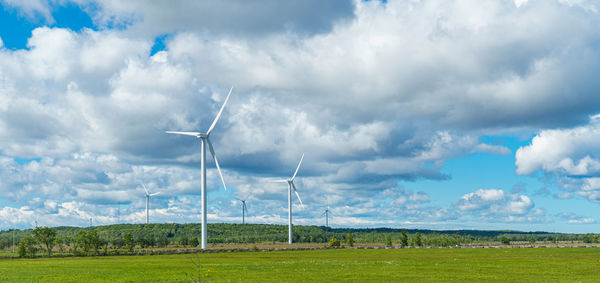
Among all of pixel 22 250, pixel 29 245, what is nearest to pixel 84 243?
pixel 22 250

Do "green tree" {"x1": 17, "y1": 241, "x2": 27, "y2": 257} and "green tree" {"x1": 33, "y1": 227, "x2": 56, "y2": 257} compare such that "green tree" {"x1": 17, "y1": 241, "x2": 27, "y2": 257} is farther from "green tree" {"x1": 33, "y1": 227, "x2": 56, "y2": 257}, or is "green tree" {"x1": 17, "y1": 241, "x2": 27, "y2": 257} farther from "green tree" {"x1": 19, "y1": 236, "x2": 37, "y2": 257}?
"green tree" {"x1": 33, "y1": 227, "x2": 56, "y2": 257}

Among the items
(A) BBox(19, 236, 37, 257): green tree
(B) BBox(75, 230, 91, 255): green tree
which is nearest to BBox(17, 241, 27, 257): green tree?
(A) BBox(19, 236, 37, 257): green tree

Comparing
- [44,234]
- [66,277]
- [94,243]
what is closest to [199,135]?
[94,243]

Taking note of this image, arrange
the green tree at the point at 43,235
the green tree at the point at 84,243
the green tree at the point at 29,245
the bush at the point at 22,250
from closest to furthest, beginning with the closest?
the bush at the point at 22,250, the green tree at the point at 29,245, the green tree at the point at 84,243, the green tree at the point at 43,235

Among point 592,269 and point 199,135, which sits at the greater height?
point 199,135

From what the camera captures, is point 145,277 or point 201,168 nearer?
point 145,277

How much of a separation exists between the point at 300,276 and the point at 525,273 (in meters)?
27.7

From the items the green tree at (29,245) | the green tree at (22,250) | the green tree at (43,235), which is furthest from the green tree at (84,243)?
the green tree at (22,250)

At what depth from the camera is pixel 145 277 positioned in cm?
6412

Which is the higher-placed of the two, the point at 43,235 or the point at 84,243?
the point at 43,235

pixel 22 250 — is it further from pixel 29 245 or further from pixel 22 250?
pixel 29 245

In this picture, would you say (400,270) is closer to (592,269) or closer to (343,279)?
(343,279)

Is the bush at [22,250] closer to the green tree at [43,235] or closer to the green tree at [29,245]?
the green tree at [29,245]

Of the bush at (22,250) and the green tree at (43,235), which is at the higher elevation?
the green tree at (43,235)
